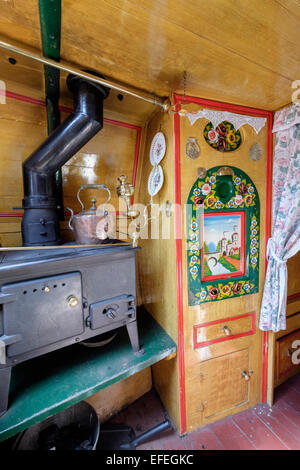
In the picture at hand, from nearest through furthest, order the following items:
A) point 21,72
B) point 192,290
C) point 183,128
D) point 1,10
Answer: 1. point 1,10
2. point 21,72
3. point 183,128
4. point 192,290

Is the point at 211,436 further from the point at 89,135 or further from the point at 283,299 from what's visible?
the point at 89,135

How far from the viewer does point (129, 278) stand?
1134 mm

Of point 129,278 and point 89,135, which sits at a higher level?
point 89,135

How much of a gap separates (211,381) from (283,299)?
32.5 inches

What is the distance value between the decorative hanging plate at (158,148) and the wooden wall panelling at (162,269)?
0.10 ft

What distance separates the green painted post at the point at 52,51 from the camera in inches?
28.6

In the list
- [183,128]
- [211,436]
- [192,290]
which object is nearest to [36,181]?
[183,128]

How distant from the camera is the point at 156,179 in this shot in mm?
1402

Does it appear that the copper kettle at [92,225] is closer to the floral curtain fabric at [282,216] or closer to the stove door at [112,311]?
the stove door at [112,311]

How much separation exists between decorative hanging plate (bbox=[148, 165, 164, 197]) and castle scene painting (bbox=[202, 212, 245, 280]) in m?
0.39

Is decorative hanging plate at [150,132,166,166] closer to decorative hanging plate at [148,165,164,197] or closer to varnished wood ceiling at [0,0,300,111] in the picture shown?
decorative hanging plate at [148,165,164,197]

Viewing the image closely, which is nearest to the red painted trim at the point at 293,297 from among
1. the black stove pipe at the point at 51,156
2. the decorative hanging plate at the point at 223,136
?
the decorative hanging plate at the point at 223,136

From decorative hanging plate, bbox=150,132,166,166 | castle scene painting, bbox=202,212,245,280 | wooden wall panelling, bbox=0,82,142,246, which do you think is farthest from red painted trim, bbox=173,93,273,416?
wooden wall panelling, bbox=0,82,142,246

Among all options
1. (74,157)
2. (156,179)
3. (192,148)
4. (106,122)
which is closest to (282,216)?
(192,148)
